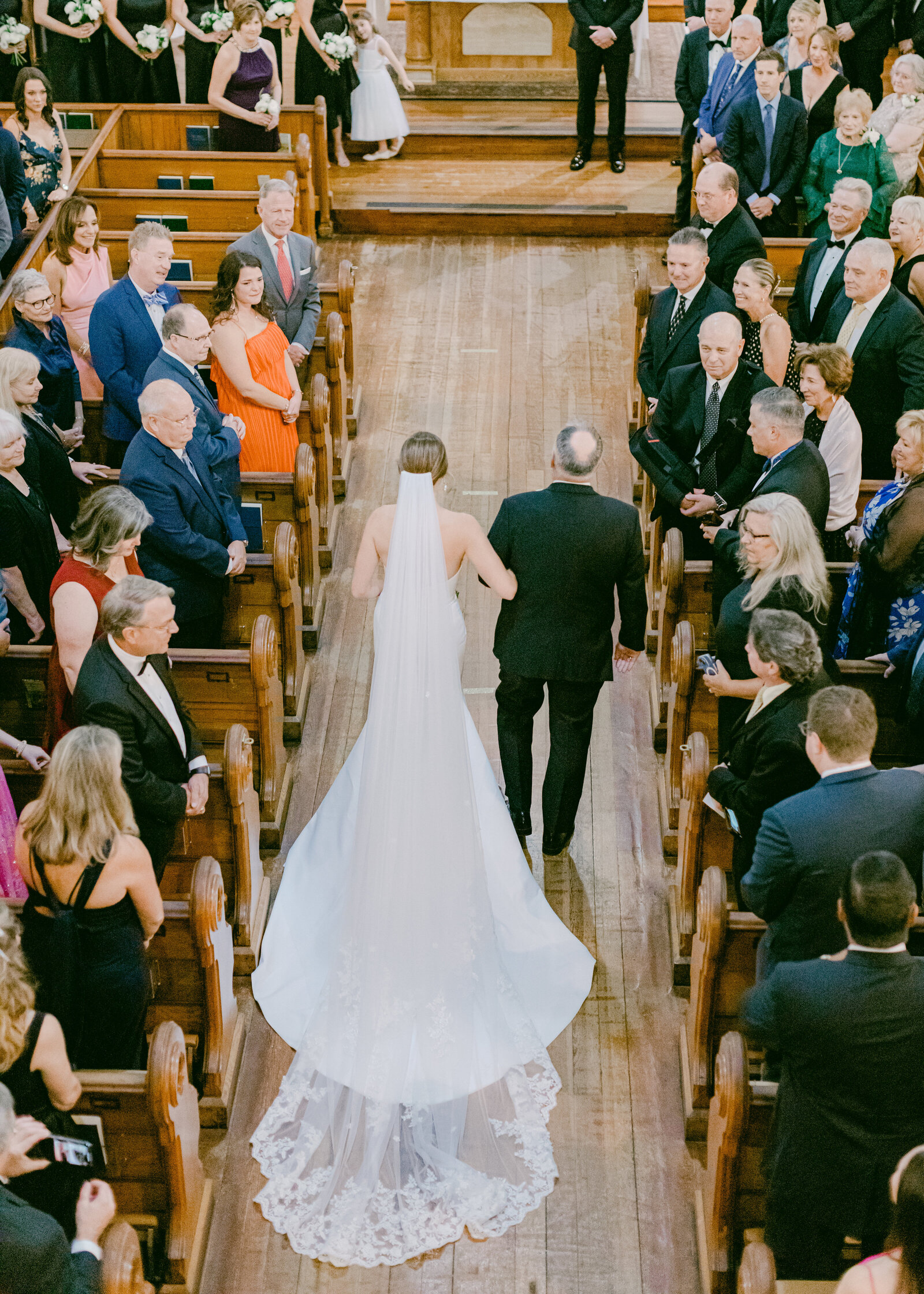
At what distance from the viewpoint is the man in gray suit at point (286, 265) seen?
549 centimetres

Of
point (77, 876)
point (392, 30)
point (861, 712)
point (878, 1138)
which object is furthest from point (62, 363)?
point (392, 30)

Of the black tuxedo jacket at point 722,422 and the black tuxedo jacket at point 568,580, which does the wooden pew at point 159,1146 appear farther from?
the black tuxedo jacket at point 722,422

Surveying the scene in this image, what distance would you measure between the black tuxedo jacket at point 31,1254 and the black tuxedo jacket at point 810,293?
4419 millimetres

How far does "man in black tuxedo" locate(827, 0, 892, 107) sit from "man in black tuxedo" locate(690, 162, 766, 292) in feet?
10.6

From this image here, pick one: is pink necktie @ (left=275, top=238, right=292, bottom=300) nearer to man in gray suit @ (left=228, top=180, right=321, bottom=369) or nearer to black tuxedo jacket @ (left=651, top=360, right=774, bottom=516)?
man in gray suit @ (left=228, top=180, right=321, bottom=369)

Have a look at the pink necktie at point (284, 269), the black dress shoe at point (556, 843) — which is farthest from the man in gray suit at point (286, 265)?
the black dress shoe at point (556, 843)

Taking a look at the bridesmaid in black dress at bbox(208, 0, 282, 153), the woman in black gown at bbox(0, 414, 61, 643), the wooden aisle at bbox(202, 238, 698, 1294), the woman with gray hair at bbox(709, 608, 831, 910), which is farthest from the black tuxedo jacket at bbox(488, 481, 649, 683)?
the bridesmaid in black dress at bbox(208, 0, 282, 153)

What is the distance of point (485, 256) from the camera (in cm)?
848

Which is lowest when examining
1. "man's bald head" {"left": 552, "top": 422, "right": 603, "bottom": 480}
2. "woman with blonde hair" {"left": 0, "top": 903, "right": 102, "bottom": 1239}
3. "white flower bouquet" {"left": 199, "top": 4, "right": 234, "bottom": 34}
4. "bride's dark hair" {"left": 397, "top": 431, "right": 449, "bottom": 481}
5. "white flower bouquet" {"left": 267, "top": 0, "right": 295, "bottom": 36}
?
"woman with blonde hair" {"left": 0, "top": 903, "right": 102, "bottom": 1239}

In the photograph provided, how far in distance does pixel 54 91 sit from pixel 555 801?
265 inches

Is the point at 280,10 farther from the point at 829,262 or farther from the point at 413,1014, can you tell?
the point at 413,1014

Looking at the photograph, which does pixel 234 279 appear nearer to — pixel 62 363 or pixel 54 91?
pixel 62 363

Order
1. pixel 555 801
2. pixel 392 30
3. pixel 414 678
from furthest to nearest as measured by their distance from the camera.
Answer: pixel 392 30, pixel 555 801, pixel 414 678

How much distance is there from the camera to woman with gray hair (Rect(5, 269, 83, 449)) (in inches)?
193
